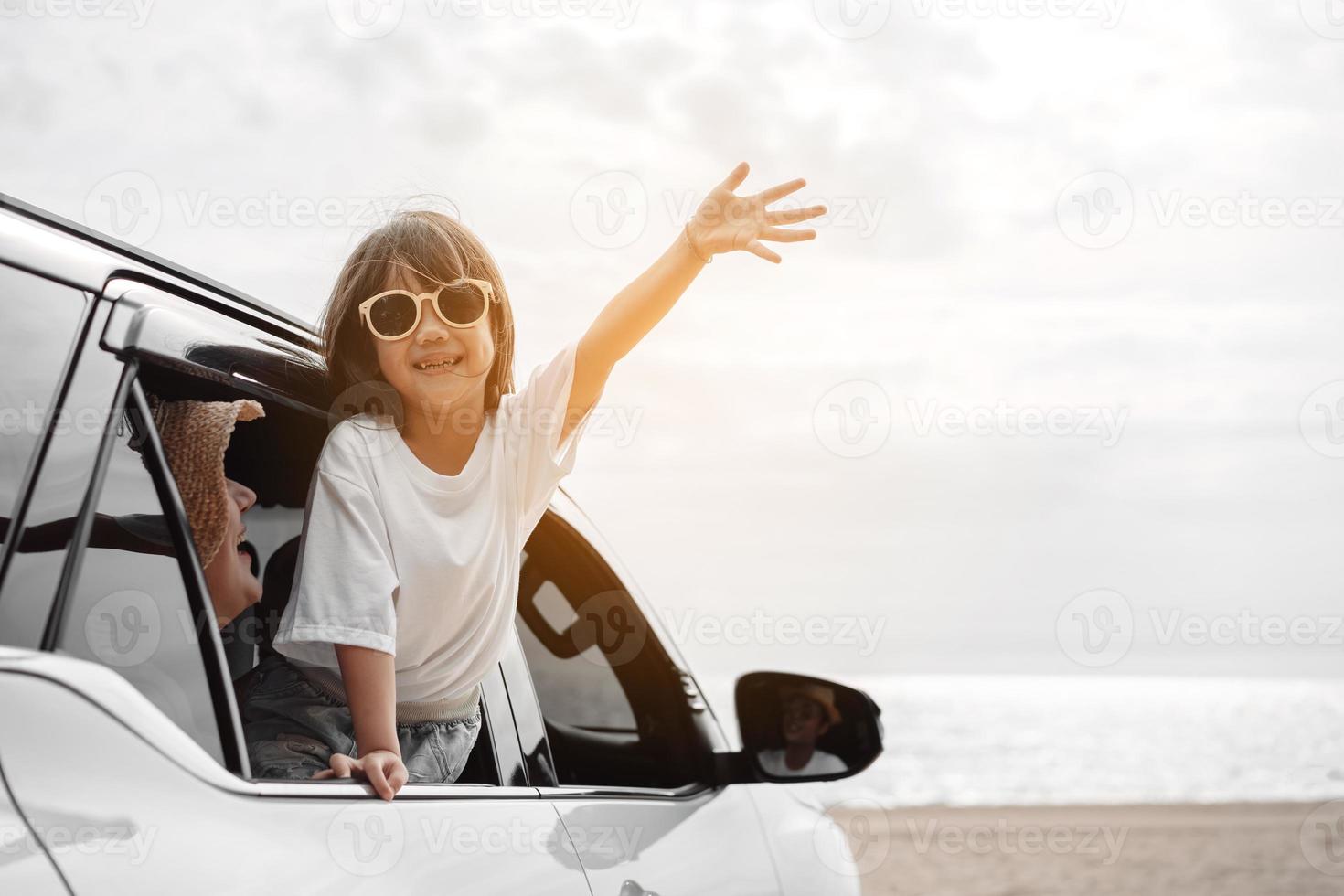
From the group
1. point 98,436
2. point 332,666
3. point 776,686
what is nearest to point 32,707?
point 98,436

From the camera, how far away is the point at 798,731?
91.0 inches

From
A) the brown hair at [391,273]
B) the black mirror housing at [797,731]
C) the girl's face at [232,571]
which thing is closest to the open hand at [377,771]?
the girl's face at [232,571]

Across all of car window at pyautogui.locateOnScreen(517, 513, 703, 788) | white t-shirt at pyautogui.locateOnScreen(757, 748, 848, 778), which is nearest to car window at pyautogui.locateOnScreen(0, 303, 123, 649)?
car window at pyautogui.locateOnScreen(517, 513, 703, 788)

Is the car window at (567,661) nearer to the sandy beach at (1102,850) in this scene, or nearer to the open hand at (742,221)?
the open hand at (742,221)

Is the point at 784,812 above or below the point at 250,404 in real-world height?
below

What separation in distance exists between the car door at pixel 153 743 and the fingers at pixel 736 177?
3.76 ft

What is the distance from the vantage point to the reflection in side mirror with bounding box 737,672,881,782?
2299 millimetres

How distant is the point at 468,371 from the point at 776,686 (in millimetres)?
905

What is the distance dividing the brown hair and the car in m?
0.06

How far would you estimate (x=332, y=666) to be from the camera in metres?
1.82

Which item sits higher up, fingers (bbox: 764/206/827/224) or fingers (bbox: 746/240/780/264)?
fingers (bbox: 764/206/827/224)

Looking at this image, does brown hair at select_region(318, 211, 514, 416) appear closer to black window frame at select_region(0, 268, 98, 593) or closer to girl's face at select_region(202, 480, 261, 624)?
girl's face at select_region(202, 480, 261, 624)

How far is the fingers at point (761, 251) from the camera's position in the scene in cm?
227

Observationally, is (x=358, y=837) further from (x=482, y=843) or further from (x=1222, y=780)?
(x=1222, y=780)
